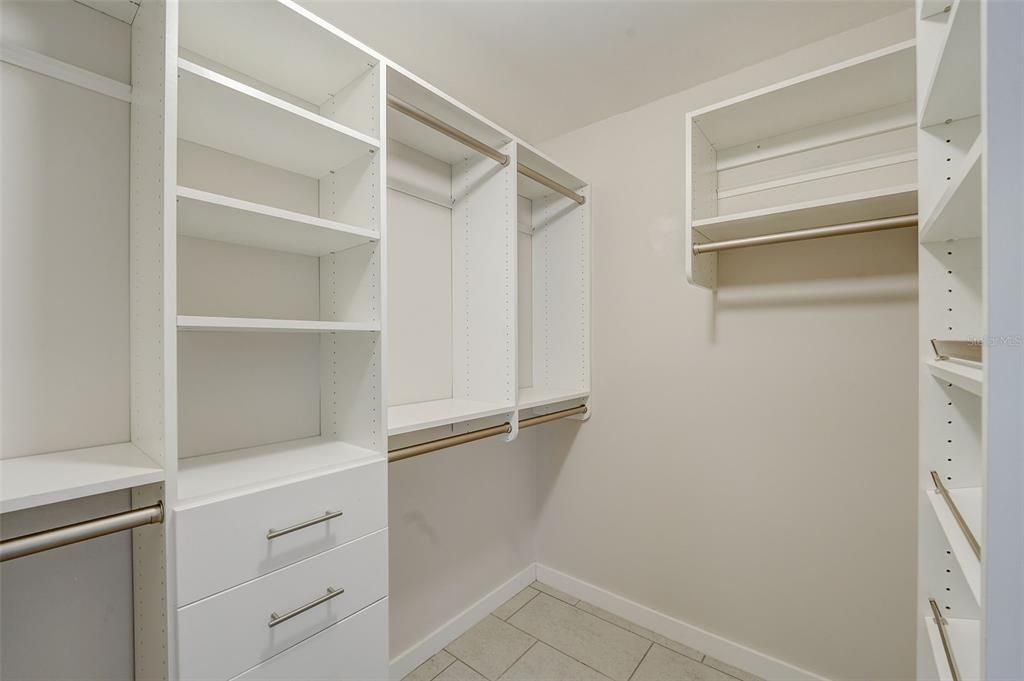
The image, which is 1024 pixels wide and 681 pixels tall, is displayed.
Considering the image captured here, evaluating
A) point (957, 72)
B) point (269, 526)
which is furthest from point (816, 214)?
point (269, 526)

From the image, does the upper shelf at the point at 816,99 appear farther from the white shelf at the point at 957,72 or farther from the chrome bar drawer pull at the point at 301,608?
the chrome bar drawer pull at the point at 301,608

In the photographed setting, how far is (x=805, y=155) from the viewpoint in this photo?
1.79 m

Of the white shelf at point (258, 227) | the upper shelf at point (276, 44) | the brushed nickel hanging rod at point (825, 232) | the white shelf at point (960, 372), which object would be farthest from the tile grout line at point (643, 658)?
the upper shelf at point (276, 44)

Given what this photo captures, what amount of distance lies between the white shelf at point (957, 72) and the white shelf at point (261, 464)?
1.55 m

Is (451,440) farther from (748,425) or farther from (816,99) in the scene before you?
(816,99)

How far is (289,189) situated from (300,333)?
0.49 meters

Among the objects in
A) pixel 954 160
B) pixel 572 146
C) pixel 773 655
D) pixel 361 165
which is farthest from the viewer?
pixel 572 146

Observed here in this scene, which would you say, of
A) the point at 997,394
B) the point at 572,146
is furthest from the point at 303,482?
the point at 572,146

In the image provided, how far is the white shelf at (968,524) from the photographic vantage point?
0.74 metres

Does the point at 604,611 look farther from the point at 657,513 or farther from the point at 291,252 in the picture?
the point at 291,252

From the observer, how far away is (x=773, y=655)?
1.86 meters

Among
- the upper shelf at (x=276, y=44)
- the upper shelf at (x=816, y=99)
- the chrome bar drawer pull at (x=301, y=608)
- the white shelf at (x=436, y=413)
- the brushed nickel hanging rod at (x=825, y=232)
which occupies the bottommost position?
the chrome bar drawer pull at (x=301, y=608)

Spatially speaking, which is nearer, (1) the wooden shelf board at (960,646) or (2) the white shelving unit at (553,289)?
(1) the wooden shelf board at (960,646)

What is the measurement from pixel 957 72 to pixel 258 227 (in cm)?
164
